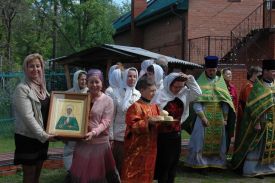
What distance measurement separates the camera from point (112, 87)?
739 cm

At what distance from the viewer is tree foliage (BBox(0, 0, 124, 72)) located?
2400 centimetres

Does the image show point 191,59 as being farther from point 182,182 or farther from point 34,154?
point 34,154

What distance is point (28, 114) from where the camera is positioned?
5387mm

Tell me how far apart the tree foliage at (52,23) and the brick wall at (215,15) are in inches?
162

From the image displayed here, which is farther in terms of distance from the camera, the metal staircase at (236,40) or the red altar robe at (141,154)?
the metal staircase at (236,40)

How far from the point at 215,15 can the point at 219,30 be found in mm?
736

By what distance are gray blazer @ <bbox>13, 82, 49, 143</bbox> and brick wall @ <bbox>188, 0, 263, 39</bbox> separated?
18.6 metres

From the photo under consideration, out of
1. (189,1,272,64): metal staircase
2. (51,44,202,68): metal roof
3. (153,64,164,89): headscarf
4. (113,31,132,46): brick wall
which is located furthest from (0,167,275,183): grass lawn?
(113,31,132,46): brick wall

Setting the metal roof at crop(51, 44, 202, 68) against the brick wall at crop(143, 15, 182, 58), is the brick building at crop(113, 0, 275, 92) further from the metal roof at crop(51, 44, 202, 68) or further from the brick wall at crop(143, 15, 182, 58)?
the metal roof at crop(51, 44, 202, 68)

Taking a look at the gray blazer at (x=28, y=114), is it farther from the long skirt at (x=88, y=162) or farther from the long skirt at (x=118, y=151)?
the long skirt at (x=118, y=151)

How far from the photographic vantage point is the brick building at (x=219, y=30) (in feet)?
71.3

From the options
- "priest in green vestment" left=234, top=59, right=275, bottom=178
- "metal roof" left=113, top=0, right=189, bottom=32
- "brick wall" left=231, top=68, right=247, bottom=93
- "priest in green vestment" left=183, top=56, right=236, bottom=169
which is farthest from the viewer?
"metal roof" left=113, top=0, right=189, bottom=32

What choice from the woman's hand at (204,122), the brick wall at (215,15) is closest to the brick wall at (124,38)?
the brick wall at (215,15)

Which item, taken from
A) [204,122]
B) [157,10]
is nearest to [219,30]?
[157,10]
